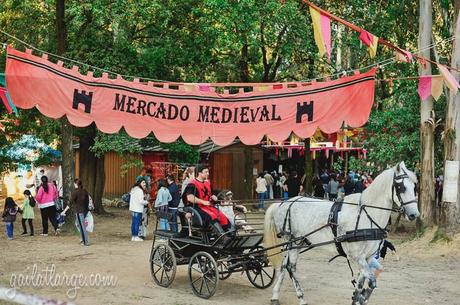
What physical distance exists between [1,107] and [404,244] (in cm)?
1320

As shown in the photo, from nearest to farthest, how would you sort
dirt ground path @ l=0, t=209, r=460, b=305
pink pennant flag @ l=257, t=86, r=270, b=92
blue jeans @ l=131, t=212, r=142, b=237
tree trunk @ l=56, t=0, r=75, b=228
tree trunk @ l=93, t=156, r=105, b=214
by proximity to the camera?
dirt ground path @ l=0, t=209, r=460, b=305, pink pennant flag @ l=257, t=86, r=270, b=92, blue jeans @ l=131, t=212, r=142, b=237, tree trunk @ l=56, t=0, r=75, b=228, tree trunk @ l=93, t=156, r=105, b=214

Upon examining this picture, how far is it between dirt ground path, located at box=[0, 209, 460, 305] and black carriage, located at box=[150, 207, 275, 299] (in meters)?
0.27

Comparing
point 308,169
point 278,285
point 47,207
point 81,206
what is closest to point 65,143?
point 47,207

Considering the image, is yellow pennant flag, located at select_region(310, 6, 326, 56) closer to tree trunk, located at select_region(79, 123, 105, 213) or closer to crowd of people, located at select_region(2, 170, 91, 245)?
crowd of people, located at select_region(2, 170, 91, 245)

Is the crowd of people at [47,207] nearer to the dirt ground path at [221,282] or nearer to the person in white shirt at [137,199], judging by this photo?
the dirt ground path at [221,282]

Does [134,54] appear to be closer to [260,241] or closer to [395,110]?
[395,110]

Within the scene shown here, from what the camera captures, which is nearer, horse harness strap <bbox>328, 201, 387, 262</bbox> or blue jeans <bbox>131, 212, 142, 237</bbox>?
horse harness strap <bbox>328, 201, 387, 262</bbox>

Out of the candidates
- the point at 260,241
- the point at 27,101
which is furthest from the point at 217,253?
the point at 27,101

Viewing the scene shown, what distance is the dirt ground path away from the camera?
10.5m

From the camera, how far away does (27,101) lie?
9688 millimetres

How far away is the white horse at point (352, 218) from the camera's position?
9.06m

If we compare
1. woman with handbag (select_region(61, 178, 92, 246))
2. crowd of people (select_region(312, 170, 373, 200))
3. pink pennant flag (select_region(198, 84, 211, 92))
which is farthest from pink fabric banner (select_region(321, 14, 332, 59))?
crowd of people (select_region(312, 170, 373, 200))

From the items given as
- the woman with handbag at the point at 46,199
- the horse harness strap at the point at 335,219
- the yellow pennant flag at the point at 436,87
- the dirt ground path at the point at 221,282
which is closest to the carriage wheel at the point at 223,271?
the dirt ground path at the point at 221,282

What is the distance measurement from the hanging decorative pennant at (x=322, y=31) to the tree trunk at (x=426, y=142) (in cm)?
718
